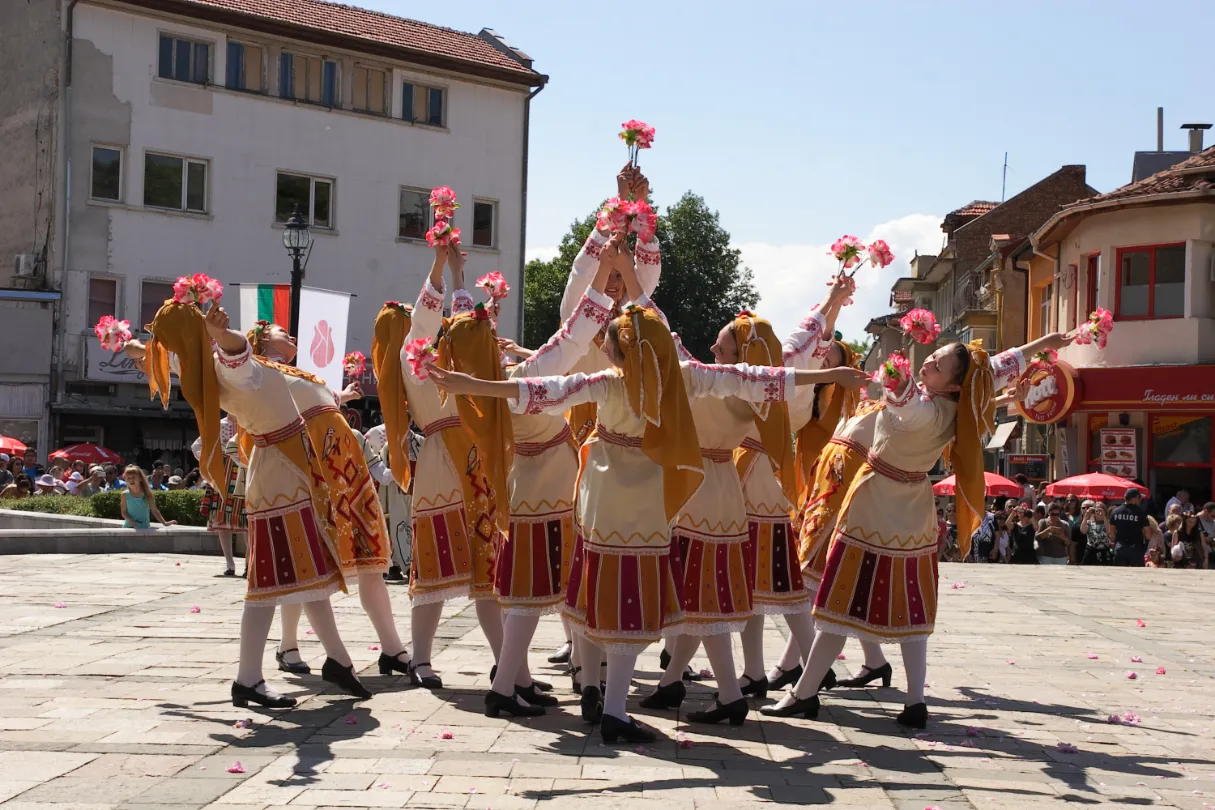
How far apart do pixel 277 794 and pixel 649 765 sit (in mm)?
1514

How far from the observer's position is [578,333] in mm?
6750

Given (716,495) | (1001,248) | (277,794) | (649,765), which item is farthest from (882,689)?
(1001,248)

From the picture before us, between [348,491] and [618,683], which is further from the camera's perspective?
[348,491]

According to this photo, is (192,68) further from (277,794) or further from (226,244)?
(277,794)

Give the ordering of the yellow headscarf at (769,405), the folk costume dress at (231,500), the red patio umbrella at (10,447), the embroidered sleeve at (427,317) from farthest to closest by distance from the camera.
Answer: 1. the red patio umbrella at (10,447)
2. the folk costume dress at (231,500)
3. the embroidered sleeve at (427,317)
4. the yellow headscarf at (769,405)

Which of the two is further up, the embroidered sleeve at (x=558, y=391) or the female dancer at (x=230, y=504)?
the embroidered sleeve at (x=558, y=391)

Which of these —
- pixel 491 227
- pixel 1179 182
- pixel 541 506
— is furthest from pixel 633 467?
pixel 491 227

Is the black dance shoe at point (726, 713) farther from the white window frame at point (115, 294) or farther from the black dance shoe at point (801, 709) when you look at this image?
the white window frame at point (115, 294)

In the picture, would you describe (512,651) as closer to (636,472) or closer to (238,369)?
(636,472)

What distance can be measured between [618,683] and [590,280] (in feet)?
7.03

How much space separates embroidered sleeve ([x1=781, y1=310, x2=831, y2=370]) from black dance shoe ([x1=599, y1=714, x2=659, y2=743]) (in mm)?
2127

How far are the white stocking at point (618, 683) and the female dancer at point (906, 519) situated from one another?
3.69ft

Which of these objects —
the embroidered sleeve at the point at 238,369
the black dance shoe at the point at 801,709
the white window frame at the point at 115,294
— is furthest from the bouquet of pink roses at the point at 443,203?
the white window frame at the point at 115,294

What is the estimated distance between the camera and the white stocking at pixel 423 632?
7648 millimetres
